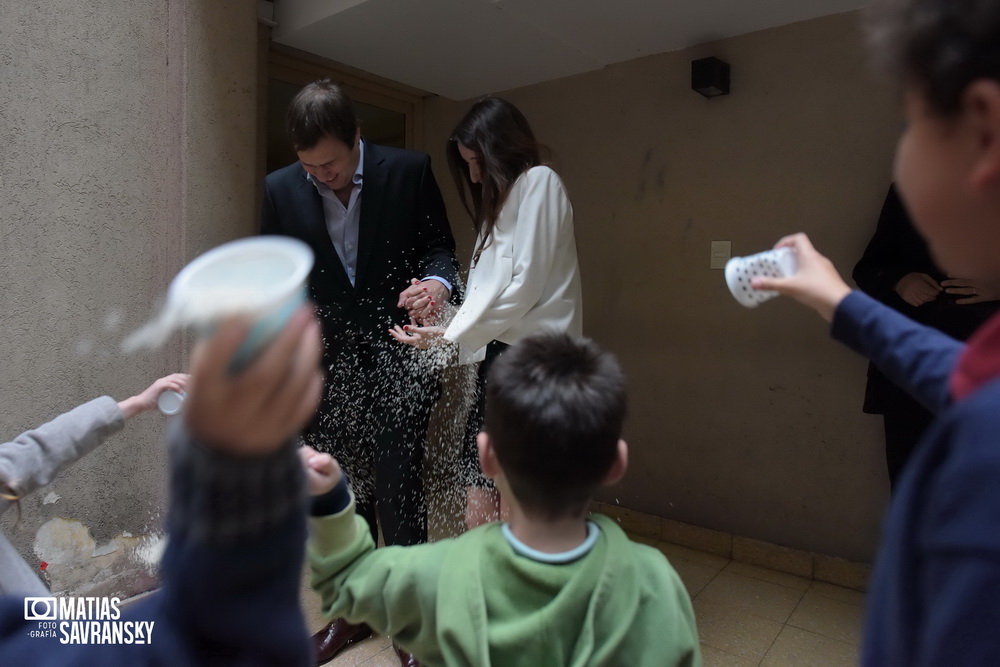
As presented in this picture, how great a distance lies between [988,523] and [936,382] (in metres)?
0.47

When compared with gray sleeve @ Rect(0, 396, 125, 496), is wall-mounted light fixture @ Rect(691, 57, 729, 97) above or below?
above

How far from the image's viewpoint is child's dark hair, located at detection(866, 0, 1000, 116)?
0.45 metres

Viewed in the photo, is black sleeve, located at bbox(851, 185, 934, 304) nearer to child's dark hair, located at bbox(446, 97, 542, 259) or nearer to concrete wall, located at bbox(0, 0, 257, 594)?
child's dark hair, located at bbox(446, 97, 542, 259)

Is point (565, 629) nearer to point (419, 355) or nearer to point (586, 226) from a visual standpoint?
point (419, 355)

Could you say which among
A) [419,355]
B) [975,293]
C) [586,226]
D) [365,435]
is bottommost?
[365,435]

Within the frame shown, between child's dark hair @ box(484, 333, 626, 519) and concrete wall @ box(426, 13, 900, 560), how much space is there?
1.77 m

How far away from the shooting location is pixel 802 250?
39.8 inches

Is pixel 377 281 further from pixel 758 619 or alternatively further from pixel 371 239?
pixel 758 619

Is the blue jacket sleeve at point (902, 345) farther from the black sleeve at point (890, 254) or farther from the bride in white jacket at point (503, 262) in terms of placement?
the black sleeve at point (890, 254)

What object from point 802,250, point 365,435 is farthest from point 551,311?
point 802,250

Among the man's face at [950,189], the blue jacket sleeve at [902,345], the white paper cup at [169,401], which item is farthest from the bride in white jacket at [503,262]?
the man's face at [950,189]

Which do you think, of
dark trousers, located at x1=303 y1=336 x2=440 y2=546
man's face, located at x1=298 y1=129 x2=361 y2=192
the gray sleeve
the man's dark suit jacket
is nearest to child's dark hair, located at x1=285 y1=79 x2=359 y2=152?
man's face, located at x1=298 y1=129 x2=361 y2=192

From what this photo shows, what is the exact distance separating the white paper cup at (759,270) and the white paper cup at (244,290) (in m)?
0.81

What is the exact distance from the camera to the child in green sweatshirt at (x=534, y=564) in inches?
31.0
